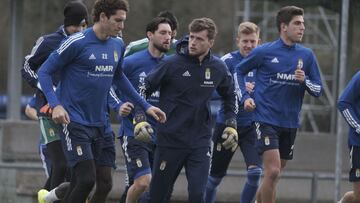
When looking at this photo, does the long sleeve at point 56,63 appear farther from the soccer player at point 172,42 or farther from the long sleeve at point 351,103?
the long sleeve at point 351,103

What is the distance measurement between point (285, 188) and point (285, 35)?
4.27m

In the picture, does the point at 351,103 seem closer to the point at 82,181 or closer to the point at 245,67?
the point at 245,67

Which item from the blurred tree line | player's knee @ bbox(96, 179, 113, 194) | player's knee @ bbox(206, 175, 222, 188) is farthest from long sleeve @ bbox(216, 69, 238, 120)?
the blurred tree line

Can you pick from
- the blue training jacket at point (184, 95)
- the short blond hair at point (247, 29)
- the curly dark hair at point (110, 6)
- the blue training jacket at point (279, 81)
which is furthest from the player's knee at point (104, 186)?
the short blond hair at point (247, 29)

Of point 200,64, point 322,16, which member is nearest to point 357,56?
point 200,64

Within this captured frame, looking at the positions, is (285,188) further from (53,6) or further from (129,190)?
(53,6)

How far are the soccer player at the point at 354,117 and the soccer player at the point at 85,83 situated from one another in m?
2.53

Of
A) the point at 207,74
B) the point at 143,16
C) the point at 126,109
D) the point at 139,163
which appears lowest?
the point at 139,163

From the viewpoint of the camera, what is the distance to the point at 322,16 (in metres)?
30.8

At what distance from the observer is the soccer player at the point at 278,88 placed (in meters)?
13.8

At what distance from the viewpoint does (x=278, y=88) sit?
13969 millimetres

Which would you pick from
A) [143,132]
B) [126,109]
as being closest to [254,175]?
[126,109]

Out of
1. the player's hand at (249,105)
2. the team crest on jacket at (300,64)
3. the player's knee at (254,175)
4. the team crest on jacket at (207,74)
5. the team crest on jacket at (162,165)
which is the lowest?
the player's knee at (254,175)

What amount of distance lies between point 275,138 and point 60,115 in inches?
124
